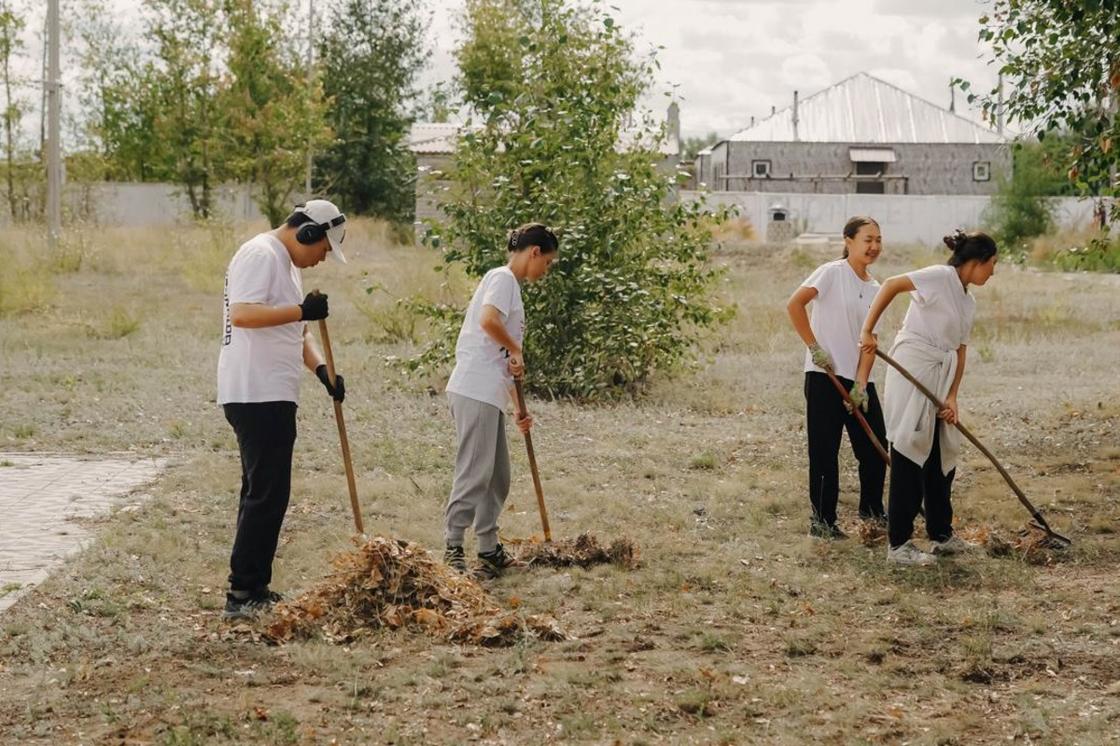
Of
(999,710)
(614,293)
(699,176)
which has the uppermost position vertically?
(699,176)

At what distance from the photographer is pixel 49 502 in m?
9.05

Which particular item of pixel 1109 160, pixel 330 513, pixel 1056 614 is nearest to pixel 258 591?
pixel 330 513

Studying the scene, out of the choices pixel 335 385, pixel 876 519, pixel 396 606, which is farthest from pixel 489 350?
pixel 876 519

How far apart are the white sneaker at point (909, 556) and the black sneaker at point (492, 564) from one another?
204cm

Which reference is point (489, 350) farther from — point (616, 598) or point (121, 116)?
point (121, 116)

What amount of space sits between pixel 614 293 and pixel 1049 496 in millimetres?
5017

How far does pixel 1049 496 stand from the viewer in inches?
374

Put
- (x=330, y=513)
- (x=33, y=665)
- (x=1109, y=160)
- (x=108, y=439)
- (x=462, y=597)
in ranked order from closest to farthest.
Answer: (x=33, y=665)
(x=462, y=597)
(x=330, y=513)
(x=1109, y=160)
(x=108, y=439)

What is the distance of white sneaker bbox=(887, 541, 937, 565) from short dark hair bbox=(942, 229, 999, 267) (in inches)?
58.8

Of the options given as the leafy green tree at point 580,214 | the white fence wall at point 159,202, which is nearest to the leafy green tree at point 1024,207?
the white fence wall at point 159,202

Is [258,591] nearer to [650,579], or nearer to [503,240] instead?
[650,579]

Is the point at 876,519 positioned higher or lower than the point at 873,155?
lower

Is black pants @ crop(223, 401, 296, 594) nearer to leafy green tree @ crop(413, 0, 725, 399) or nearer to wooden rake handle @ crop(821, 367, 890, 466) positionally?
wooden rake handle @ crop(821, 367, 890, 466)

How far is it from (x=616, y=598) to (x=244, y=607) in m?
1.76
